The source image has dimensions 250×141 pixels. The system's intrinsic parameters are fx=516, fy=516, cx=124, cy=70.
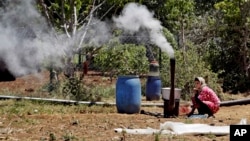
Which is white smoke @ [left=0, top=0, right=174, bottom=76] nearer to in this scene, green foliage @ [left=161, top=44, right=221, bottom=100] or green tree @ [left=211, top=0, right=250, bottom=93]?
green foliage @ [left=161, top=44, right=221, bottom=100]

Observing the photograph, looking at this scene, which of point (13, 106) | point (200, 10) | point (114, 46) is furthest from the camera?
point (200, 10)

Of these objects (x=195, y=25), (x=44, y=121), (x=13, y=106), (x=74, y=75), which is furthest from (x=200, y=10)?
(x=44, y=121)

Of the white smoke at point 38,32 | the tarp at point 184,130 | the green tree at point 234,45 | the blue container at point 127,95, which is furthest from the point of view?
the green tree at point 234,45

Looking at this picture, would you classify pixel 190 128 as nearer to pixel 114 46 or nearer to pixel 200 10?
pixel 114 46

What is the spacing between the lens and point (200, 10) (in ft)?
77.3

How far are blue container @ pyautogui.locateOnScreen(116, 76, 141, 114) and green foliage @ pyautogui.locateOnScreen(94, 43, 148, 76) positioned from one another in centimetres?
380

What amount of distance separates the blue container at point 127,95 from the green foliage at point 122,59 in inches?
149

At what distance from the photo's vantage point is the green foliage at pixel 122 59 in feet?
47.4

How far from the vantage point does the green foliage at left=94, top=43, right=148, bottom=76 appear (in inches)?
569

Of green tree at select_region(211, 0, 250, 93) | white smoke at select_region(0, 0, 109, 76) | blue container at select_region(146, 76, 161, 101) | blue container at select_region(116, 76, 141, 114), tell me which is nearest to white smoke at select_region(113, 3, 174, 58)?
white smoke at select_region(0, 0, 109, 76)

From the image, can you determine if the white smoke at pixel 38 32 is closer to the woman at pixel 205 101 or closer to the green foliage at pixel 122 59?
the green foliage at pixel 122 59

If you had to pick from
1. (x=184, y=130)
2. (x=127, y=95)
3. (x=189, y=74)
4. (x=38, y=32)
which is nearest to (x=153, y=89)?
(x=189, y=74)

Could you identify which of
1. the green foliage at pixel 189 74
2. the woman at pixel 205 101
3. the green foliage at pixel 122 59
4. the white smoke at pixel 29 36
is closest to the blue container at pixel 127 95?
the woman at pixel 205 101

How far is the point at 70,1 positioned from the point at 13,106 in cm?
376
